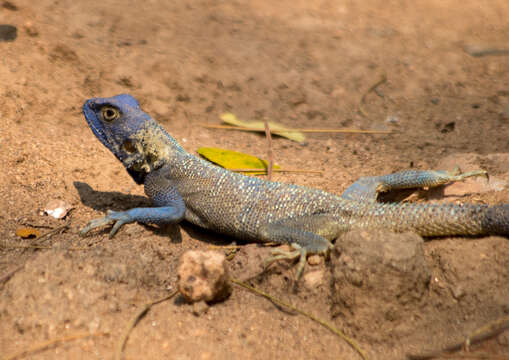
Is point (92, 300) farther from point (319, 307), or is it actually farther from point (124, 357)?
point (319, 307)

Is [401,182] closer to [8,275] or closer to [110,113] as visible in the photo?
[110,113]

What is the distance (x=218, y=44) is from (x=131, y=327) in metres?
5.65

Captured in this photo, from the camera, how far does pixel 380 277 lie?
9.33ft

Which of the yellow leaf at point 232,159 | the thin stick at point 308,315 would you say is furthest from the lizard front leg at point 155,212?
the thin stick at point 308,315

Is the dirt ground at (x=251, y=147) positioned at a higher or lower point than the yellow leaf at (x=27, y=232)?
higher

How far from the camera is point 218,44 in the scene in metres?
7.41

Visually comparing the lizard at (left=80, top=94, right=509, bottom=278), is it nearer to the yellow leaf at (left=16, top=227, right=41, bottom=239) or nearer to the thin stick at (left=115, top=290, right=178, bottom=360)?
the yellow leaf at (left=16, top=227, right=41, bottom=239)

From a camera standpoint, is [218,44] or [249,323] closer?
[249,323]

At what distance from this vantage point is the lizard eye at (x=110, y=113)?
13.3ft

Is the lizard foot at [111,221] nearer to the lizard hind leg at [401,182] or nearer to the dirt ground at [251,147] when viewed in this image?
the dirt ground at [251,147]

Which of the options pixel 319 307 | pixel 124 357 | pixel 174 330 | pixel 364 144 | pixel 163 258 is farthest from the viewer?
pixel 364 144

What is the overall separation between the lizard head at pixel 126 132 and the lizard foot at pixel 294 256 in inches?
61.5

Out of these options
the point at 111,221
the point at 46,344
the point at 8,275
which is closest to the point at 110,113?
the point at 111,221

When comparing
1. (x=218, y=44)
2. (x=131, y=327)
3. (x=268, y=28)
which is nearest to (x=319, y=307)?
(x=131, y=327)
